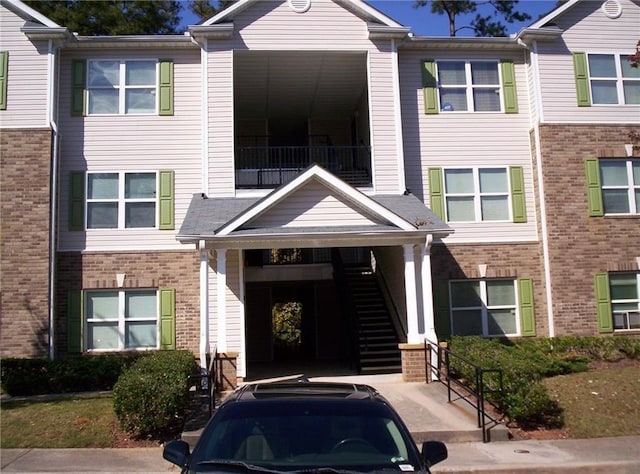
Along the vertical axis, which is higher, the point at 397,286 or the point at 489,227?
the point at 489,227

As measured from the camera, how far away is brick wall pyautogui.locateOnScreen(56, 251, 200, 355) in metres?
15.6

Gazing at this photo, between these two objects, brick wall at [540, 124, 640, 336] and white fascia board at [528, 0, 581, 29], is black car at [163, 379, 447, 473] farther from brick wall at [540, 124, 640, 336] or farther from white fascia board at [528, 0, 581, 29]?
white fascia board at [528, 0, 581, 29]

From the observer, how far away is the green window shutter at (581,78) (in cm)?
1675

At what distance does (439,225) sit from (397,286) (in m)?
2.80

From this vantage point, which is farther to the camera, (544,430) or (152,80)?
(152,80)

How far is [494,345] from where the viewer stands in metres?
13.0

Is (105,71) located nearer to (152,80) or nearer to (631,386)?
(152,80)

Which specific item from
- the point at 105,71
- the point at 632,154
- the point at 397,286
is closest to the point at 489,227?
the point at 397,286

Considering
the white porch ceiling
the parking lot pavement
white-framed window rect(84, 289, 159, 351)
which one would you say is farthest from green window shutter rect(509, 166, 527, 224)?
white-framed window rect(84, 289, 159, 351)

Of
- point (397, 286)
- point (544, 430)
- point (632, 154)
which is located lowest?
point (544, 430)

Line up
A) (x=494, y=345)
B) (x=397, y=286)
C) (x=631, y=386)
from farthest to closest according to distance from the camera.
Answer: (x=397, y=286)
(x=494, y=345)
(x=631, y=386)

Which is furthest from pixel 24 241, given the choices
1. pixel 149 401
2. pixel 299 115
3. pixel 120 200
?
pixel 299 115

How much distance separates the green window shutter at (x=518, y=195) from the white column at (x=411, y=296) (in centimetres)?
421

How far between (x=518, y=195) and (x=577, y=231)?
1.74 meters
